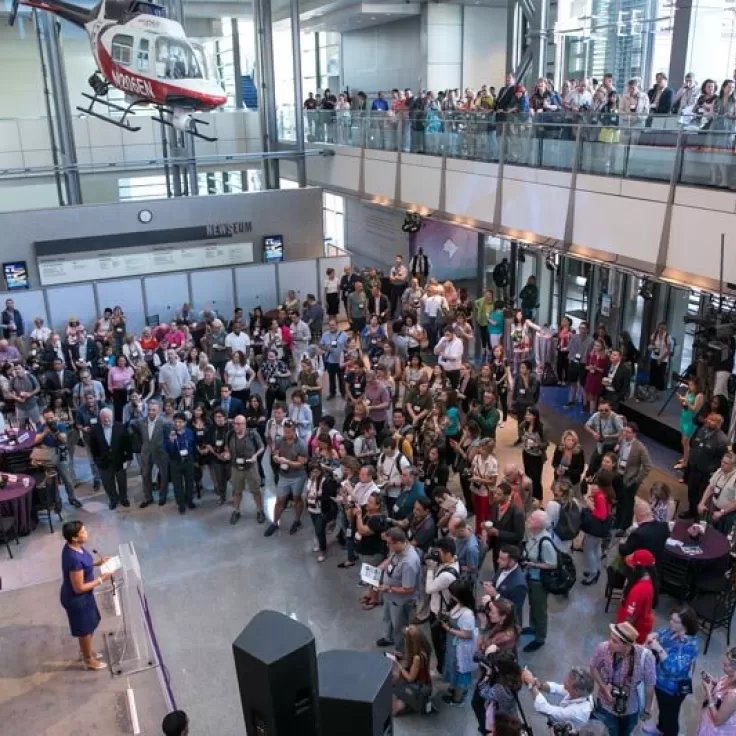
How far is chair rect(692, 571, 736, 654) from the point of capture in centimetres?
682

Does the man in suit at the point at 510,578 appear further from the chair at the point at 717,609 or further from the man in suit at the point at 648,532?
the chair at the point at 717,609

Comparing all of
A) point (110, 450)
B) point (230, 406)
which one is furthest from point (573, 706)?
point (110, 450)

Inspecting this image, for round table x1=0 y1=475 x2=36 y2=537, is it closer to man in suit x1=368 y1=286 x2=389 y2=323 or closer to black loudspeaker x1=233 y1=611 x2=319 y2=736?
black loudspeaker x1=233 y1=611 x2=319 y2=736

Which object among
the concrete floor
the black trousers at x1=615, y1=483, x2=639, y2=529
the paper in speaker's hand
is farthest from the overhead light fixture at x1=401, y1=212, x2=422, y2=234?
the paper in speaker's hand

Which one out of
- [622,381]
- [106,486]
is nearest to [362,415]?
[106,486]

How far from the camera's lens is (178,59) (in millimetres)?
13039

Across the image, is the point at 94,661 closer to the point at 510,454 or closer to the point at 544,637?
the point at 544,637

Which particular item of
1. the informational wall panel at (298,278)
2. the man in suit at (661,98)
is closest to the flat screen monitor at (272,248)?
the informational wall panel at (298,278)

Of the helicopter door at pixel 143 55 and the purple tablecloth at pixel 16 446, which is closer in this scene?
the purple tablecloth at pixel 16 446

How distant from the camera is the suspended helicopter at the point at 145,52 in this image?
12.8 meters

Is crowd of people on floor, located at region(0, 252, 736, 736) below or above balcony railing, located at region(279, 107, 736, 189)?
below

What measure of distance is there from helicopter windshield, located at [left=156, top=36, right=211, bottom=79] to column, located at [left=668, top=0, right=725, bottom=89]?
933 centimetres

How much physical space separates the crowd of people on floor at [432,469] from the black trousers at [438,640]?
2 centimetres

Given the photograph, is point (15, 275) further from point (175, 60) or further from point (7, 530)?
point (7, 530)
